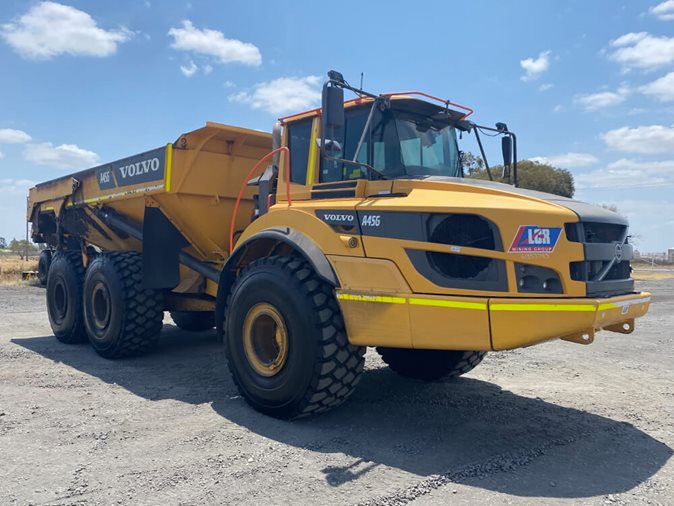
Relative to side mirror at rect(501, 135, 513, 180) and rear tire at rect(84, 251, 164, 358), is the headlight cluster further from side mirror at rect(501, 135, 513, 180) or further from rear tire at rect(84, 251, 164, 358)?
rear tire at rect(84, 251, 164, 358)

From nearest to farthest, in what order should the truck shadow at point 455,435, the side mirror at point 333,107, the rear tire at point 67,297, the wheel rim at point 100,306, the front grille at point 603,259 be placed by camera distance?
Result: the truck shadow at point 455,435, the front grille at point 603,259, the side mirror at point 333,107, the wheel rim at point 100,306, the rear tire at point 67,297

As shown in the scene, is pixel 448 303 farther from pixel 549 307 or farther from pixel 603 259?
pixel 603 259

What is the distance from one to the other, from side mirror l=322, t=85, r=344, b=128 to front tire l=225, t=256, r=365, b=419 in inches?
45.3

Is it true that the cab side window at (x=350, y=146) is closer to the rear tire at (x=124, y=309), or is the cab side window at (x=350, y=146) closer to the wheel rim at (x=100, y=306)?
the rear tire at (x=124, y=309)

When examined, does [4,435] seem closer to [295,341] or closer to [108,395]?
[108,395]

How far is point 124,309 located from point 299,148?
3067 mm

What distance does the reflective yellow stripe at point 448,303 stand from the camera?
150 inches

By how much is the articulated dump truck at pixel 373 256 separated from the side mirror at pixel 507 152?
0.02 m

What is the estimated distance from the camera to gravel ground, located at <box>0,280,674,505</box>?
11.1ft

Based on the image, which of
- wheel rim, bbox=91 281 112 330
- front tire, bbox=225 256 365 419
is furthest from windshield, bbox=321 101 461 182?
wheel rim, bbox=91 281 112 330

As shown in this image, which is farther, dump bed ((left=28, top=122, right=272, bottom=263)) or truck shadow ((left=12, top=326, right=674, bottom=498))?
dump bed ((left=28, top=122, right=272, bottom=263))

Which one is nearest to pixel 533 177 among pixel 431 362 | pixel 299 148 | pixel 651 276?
pixel 431 362

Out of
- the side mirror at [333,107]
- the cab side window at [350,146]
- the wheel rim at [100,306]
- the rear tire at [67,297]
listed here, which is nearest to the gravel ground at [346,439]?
the wheel rim at [100,306]

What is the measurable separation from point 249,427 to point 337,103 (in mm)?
2527
